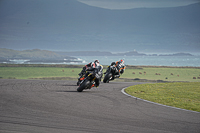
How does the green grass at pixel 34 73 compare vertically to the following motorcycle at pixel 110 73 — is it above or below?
below

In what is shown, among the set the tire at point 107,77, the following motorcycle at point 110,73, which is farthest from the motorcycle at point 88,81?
the following motorcycle at point 110,73

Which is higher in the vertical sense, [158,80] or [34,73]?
[34,73]

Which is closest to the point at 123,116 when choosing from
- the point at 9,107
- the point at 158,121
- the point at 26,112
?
the point at 158,121

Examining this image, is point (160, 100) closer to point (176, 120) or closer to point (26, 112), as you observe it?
point (176, 120)

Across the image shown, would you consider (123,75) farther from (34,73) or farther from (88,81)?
(88,81)

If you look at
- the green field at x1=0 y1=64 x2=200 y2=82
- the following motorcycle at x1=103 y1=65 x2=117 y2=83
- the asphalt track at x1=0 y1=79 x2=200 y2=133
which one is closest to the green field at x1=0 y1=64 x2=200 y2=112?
the green field at x1=0 y1=64 x2=200 y2=82

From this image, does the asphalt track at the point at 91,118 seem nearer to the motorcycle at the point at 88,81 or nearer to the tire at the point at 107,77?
the motorcycle at the point at 88,81

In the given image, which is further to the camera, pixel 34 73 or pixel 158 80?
pixel 34 73

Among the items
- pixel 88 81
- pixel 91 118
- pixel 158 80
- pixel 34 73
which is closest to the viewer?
pixel 91 118

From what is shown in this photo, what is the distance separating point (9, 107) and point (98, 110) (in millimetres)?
3696

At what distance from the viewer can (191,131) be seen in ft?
31.3

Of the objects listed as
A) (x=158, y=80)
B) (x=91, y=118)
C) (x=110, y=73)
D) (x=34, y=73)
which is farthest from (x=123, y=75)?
(x=91, y=118)

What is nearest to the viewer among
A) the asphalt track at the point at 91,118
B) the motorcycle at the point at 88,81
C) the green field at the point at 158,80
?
the asphalt track at the point at 91,118

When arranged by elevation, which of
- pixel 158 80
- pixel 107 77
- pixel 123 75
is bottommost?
pixel 158 80
